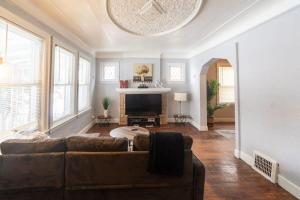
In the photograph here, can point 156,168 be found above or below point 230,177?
above

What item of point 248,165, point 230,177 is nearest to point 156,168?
point 230,177

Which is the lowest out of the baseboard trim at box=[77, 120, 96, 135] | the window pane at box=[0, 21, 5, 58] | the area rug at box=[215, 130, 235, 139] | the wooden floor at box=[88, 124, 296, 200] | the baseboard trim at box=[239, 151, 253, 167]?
the wooden floor at box=[88, 124, 296, 200]

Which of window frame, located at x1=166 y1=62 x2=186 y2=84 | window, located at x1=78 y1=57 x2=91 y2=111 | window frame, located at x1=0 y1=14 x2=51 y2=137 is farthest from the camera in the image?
window frame, located at x1=166 y1=62 x2=186 y2=84

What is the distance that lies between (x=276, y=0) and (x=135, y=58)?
4905 mm

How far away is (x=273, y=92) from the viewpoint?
2.69 meters

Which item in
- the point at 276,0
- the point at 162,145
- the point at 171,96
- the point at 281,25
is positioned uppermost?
the point at 276,0

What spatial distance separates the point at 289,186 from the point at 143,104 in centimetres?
477

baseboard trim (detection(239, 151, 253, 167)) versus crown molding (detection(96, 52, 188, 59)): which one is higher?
crown molding (detection(96, 52, 188, 59))

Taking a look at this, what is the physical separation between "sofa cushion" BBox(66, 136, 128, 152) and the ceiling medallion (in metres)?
1.99

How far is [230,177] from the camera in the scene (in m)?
2.84

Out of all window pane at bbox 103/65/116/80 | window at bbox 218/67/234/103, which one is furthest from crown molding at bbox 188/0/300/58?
window pane at bbox 103/65/116/80

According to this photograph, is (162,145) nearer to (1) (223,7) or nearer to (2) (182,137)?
(2) (182,137)

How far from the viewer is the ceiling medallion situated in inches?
104

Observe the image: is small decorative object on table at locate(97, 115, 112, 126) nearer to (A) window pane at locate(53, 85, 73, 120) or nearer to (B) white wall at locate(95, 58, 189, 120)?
(B) white wall at locate(95, 58, 189, 120)
